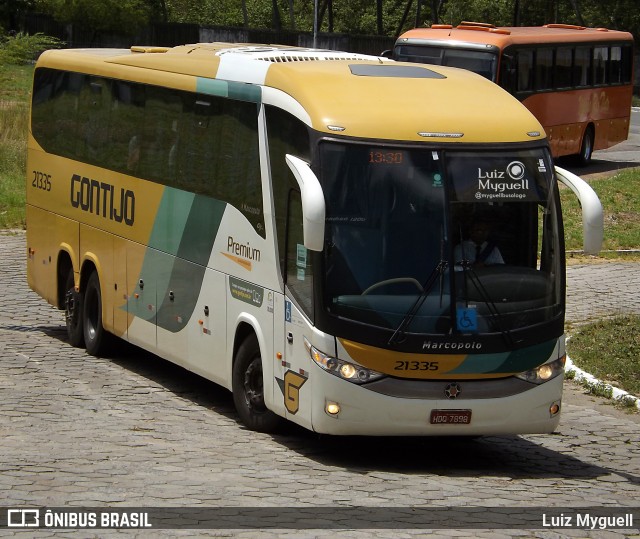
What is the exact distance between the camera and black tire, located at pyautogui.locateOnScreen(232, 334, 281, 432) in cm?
1223

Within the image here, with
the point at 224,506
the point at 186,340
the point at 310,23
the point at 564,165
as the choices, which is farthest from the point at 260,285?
the point at 310,23

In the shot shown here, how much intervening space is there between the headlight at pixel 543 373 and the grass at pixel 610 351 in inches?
138

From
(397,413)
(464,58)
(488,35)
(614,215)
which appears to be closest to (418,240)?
(397,413)

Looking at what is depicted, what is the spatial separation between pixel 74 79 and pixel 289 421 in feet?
21.6

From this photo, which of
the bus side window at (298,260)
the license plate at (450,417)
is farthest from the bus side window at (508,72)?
the license plate at (450,417)

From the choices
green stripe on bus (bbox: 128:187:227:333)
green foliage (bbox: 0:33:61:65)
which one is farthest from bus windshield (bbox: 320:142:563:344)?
green foliage (bbox: 0:33:61:65)

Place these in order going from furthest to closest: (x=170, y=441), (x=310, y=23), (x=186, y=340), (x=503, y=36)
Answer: (x=310, y=23) → (x=503, y=36) → (x=186, y=340) → (x=170, y=441)

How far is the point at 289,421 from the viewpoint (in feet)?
40.4

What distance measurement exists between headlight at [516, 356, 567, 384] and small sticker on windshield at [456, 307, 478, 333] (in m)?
0.63

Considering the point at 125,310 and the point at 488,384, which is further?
the point at 125,310

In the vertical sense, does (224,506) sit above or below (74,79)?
below

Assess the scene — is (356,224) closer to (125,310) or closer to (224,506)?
(224,506)

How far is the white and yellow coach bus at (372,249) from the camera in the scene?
10.9 metres

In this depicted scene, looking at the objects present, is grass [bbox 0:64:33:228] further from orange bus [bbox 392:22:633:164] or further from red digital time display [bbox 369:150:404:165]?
red digital time display [bbox 369:150:404:165]
